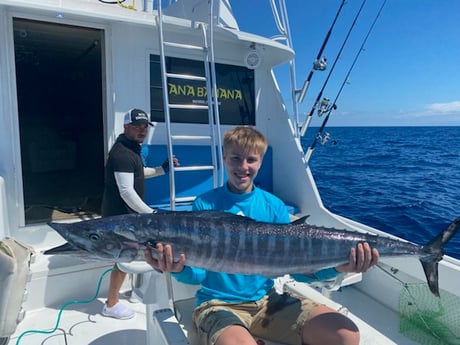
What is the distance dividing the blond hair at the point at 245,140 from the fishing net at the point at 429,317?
1728 millimetres

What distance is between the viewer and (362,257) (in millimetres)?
1740

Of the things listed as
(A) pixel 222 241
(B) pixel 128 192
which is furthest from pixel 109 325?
(A) pixel 222 241

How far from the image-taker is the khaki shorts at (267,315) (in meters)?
1.82

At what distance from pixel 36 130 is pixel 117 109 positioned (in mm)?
6249

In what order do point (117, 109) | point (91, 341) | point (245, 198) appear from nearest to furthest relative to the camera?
point (245, 198) < point (91, 341) < point (117, 109)

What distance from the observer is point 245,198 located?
6.63 ft

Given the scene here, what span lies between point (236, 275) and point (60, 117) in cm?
842

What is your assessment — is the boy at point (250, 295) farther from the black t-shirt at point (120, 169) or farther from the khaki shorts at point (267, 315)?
the black t-shirt at point (120, 169)

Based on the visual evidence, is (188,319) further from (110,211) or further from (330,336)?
(110,211)

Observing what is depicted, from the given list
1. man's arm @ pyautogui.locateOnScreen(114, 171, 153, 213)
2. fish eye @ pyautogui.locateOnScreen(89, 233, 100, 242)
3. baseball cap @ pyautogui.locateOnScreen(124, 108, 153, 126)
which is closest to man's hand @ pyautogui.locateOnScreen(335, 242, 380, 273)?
fish eye @ pyautogui.locateOnScreen(89, 233, 100, 242)

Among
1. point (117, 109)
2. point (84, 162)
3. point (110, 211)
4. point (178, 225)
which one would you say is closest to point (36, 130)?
point (84, 162)

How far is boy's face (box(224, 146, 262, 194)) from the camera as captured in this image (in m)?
1.92

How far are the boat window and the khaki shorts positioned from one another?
257 centimetres

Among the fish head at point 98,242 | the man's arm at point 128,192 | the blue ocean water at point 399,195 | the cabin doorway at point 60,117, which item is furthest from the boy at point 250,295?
the blue ocean water at point 399,195
